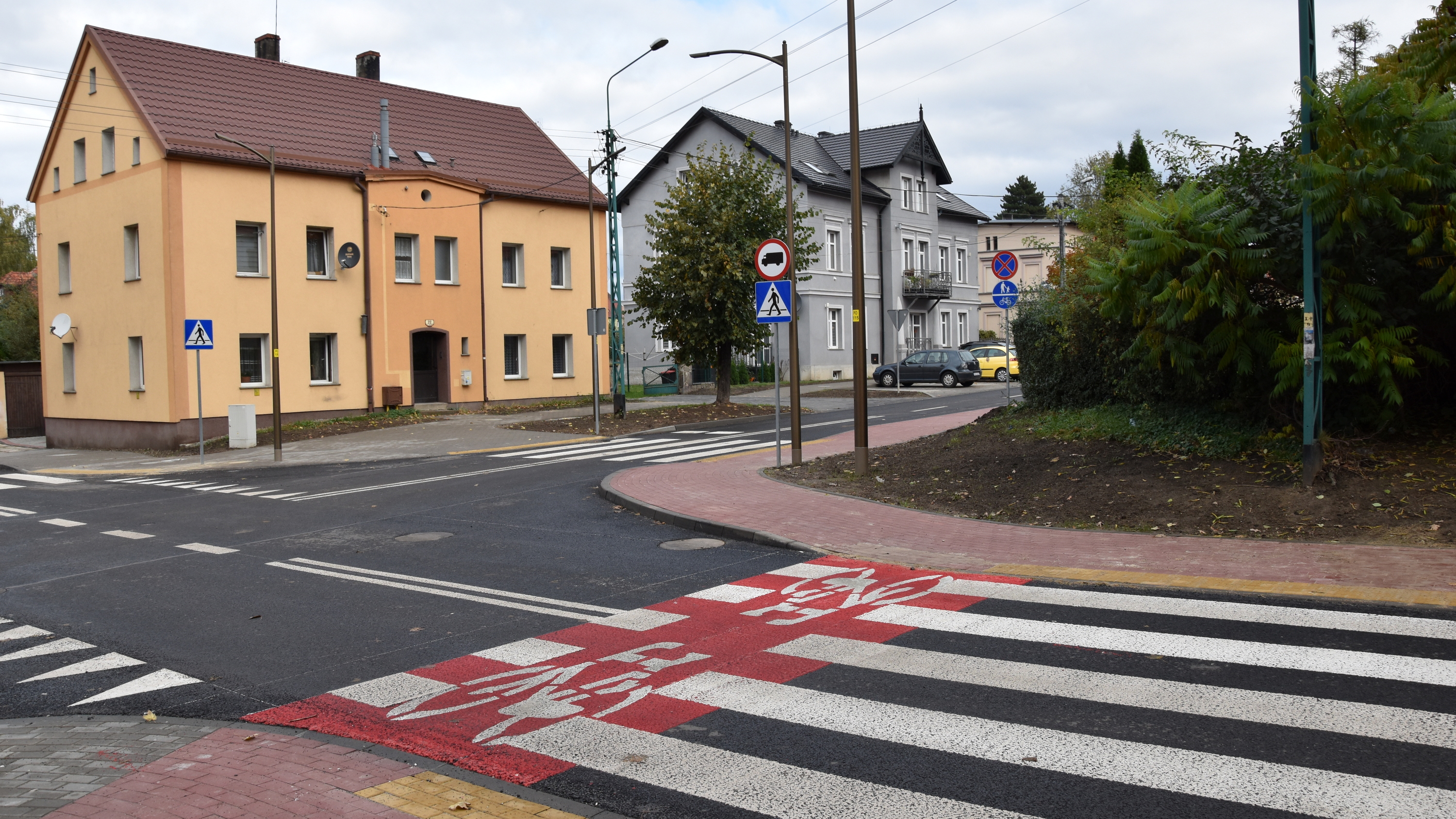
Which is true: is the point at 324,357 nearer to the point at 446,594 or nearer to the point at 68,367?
the point at 68,367

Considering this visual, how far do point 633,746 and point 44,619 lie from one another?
5.77 m

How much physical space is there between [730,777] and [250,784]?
6.64 ft

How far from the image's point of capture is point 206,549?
1141cm

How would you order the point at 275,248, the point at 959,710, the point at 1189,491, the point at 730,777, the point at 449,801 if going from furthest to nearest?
the point at 275,248 < the point at 1189,491 < the point at 959,710 < the point at 730,777 < the point at 449,801

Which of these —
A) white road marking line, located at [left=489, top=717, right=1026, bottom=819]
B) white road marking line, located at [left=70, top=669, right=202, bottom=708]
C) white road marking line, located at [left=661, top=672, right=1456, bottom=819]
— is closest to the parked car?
white road marking line, located at [left=661, top=672, right=1456, bottom=819]

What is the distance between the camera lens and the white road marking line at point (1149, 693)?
4773mm

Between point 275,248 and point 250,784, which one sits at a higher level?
point 275,248

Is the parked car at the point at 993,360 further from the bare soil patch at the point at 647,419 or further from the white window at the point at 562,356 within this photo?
the white window at the point at 562,356

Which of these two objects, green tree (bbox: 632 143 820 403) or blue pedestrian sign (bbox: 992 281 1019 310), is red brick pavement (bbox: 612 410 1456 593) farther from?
green tree (bbox: 632 143 820 403)

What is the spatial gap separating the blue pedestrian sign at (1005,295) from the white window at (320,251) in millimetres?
19345

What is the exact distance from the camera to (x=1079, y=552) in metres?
9.18

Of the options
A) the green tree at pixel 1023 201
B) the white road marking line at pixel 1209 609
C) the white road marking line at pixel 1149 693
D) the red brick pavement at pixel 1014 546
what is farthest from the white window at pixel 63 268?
the green tree at pixel 1023 201

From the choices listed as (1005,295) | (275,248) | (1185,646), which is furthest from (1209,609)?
(275,248)

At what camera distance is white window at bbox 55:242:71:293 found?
108 ft
